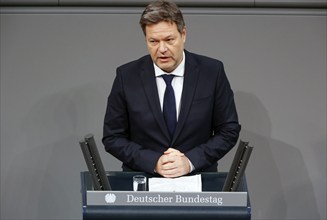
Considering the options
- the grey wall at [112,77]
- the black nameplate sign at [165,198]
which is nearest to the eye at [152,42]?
the black nameplate sign at [165,198]

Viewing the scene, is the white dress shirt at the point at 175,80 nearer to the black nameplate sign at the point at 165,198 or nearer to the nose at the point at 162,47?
the nose at the point at 162,47

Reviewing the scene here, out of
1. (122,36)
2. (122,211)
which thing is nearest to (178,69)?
(122,211)

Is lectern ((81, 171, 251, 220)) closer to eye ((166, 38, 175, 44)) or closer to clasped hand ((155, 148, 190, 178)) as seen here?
clasped hand ((155, 148, 190, 178))

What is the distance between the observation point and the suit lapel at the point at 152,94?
3.14 metres

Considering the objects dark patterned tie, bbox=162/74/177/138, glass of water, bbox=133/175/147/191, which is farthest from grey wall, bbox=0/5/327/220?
glass of water, bbox=133/175/147/191

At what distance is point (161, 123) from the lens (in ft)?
10.3

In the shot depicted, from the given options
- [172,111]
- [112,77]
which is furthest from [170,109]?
[112,77]

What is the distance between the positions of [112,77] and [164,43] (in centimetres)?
134

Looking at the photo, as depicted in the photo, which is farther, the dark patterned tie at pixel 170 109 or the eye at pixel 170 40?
the dark patterned tie at pixel 170 109

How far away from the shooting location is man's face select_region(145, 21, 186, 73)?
2988 mm

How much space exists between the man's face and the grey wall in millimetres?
1238

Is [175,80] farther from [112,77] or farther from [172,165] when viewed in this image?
[112,77]

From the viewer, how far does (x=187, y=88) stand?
3191 mm

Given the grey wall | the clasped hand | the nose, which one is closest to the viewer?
the clasped hand
